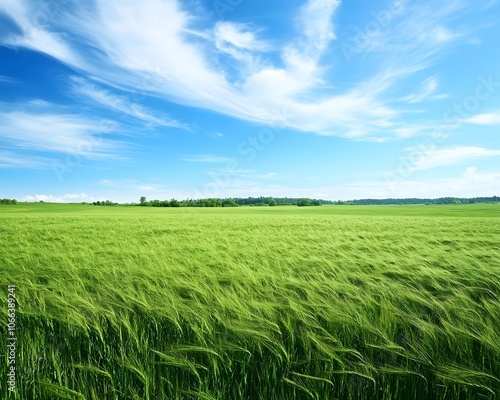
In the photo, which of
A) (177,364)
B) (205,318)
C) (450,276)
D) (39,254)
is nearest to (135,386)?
(177,364)

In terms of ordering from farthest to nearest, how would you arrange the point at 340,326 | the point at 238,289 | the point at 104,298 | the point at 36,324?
1. the point at 238,289
2. the point at 104,298
3. the point at 36,324
4. the point at 340,326

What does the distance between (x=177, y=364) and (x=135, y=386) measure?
0.37m

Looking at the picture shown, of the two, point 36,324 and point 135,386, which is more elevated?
point 36,324

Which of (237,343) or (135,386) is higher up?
(237,343)

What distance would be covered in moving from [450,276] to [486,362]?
2.04m

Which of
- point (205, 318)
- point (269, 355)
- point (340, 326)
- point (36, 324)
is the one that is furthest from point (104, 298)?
point (340, 326)

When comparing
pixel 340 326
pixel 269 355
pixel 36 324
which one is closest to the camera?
pixel 269 355

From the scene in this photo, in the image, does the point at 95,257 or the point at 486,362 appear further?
the point at 95,257

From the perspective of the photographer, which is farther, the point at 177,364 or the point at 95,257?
the point at 95,257

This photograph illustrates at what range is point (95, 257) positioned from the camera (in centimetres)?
534

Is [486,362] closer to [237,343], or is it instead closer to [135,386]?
[237,343]

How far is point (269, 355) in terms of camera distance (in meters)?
2.01

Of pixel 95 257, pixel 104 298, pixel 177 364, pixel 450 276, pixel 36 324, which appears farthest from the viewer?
pixel 95 257

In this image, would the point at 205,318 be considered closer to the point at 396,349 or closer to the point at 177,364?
the point at 177,364
